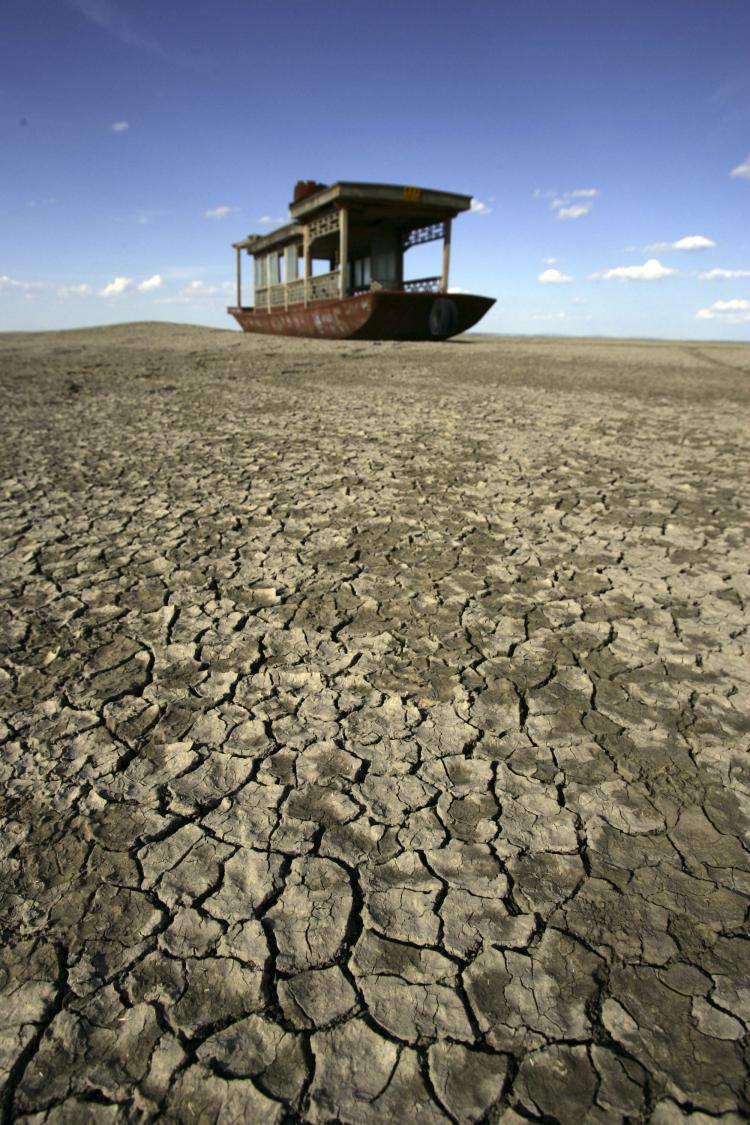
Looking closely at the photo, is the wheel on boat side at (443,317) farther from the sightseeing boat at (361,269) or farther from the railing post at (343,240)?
the railing post at (343,240)

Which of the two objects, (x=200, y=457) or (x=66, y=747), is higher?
(x=200, y=457)

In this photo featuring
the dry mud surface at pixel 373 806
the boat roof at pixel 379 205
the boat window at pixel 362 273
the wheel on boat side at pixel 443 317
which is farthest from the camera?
the boat window at pixel 362 273

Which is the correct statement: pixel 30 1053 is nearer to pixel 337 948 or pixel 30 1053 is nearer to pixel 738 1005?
pixel 337 948

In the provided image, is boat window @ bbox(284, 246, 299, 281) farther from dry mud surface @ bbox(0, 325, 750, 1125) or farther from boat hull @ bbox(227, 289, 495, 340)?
dry mud surface @ bbox(0, 325, 750, 1125)

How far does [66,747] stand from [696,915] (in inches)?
54.5

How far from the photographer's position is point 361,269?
1423 cm

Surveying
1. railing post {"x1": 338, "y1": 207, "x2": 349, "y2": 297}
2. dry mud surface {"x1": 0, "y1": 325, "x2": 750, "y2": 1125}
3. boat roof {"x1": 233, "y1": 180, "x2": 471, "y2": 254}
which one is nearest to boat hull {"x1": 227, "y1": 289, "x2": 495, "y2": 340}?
railing post {"x1": 338, "y1": 207, "x2": 349, "y2": 297}

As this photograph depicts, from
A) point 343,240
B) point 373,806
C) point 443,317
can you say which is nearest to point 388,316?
point 443,317

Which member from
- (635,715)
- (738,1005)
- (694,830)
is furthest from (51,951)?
(635,715)

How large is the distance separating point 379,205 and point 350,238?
1.96 m

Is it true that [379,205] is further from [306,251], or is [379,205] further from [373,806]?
[373,806]

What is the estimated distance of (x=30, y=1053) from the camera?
0.89 m

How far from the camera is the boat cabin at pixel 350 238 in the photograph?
11.4 metres

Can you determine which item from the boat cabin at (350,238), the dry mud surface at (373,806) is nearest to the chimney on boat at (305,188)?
the boat cabin at (350,238)
